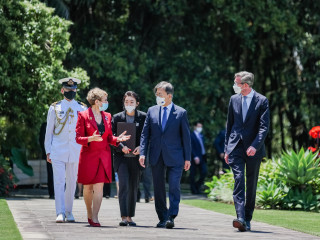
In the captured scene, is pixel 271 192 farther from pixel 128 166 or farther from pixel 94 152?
pixel 94 152

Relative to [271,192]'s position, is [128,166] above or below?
above

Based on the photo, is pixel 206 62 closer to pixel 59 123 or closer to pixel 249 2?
pixel 249 2

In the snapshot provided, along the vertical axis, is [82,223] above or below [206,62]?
below

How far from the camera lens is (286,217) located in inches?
535

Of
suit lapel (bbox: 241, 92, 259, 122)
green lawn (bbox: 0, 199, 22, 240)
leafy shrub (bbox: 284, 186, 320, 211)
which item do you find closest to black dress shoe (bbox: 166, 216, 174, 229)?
suit lapel (bbox: 241, 92, 259, 122)

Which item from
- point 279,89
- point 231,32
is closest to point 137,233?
point 231,32

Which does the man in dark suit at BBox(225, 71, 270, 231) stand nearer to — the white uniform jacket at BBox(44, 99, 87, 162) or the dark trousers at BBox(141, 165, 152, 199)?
the white uniform jacket at BBox(44, 99, 87, 162)

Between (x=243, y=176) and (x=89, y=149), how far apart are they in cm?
205

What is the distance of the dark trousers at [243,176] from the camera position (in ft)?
35.6

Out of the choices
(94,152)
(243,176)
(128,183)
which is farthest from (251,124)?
(94,152)

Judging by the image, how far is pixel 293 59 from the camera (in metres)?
29.3

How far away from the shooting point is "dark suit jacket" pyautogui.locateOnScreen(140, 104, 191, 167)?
11.2 m

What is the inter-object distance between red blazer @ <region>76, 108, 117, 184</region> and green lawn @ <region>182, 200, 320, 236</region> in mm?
2733

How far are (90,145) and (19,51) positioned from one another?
28.3ft
